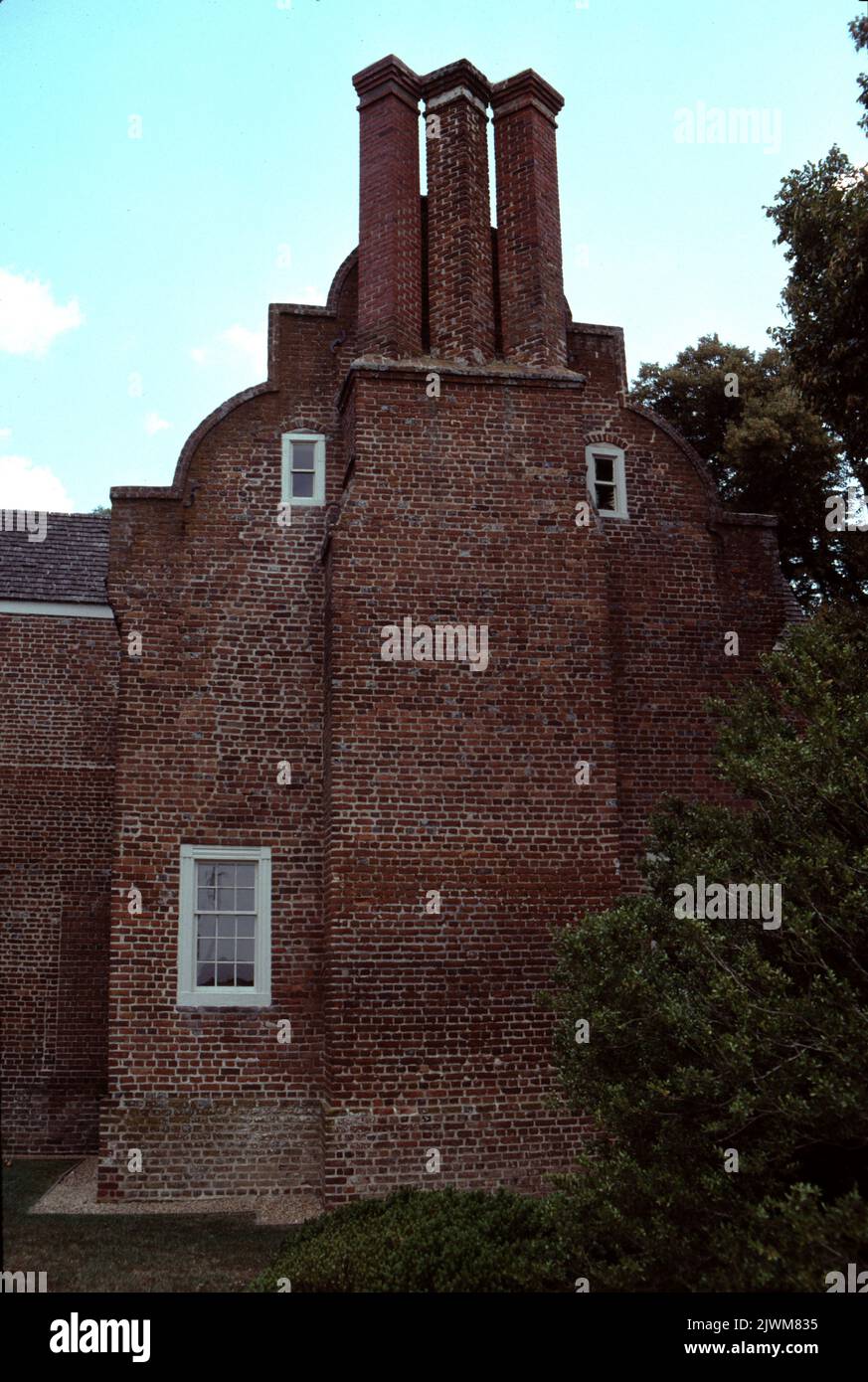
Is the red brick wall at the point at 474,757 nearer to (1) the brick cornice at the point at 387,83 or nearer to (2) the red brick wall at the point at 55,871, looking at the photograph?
(1) the brick cornice at the point at 387,83

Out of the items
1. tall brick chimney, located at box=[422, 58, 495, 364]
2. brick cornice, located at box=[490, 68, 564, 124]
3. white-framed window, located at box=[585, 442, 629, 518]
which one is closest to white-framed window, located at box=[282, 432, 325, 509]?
tall brick chimney, located at box=[422, 58, 495, 364]

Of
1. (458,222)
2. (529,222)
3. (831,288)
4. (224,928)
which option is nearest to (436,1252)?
(224,928)

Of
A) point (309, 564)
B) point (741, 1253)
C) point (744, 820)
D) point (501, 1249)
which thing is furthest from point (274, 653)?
point (741, 1253)

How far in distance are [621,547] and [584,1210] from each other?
354 inches

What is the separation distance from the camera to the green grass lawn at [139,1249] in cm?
969

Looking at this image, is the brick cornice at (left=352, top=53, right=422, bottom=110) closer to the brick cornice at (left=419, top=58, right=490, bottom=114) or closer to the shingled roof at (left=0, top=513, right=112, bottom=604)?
the brick cornice at (left=419, top=58, right=490, bottom=114)

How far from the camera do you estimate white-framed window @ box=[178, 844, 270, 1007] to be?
44.2 ft

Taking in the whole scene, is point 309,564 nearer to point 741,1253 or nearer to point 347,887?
point 347,887

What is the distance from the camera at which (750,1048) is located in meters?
7.36

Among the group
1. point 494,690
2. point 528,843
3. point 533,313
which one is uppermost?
point 533,313

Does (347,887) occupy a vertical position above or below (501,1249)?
above

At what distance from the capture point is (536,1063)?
41.9 ft

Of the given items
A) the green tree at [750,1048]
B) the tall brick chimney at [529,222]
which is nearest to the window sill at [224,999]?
the green tree at [750,1048]

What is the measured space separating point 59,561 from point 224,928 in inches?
343
